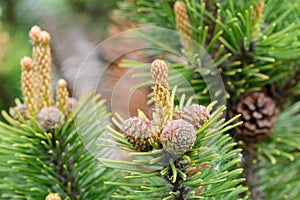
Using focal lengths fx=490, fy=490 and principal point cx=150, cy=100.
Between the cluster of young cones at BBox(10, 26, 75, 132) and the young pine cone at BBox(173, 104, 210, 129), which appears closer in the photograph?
the young pine cone at BBox(173, 104, 210, 129)

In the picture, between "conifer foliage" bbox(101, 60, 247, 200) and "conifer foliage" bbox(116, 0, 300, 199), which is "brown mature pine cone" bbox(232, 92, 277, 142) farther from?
"conifer foliage" bbox(101, 60, 247, 200)

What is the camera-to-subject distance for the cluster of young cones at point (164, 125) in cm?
42

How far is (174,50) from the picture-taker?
0.62 m

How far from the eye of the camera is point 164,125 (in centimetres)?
44

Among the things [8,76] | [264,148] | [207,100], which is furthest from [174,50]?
[8,76]

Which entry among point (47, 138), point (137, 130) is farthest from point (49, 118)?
point (137, 130)

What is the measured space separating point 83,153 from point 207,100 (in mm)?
165

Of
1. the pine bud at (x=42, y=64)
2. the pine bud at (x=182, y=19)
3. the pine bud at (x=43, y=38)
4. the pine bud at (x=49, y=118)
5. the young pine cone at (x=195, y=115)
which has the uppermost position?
the pine bud at (x=182, y=19)

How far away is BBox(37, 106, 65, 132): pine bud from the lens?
21.8 inches

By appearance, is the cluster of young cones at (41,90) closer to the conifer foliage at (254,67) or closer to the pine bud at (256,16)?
the conifer foliage at (254,67)

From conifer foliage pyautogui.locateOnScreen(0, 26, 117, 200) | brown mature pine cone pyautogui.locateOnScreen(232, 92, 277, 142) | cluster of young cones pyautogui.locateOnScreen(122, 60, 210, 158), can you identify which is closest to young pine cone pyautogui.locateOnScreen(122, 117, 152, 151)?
cluster of young cones pyautogui.locateOnScreen(122, 60, 210, 158)

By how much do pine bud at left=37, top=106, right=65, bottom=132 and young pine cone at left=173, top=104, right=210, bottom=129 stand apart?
0.56ft

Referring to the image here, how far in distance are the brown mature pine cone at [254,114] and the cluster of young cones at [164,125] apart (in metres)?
0.22

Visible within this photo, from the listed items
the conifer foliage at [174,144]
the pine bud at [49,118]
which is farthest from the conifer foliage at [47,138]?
the conifer foliage at [174,144]
